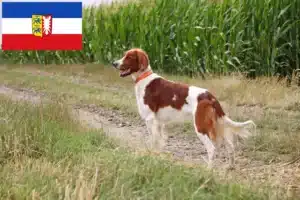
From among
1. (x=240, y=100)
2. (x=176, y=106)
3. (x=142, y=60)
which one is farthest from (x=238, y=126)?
(x=240, y=100)

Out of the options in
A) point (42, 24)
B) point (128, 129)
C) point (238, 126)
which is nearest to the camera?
point (238, 126)

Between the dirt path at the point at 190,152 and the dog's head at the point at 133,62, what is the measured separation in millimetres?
709

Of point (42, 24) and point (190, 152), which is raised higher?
point (42, 24)

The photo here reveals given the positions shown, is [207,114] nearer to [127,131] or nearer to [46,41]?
[127,131]

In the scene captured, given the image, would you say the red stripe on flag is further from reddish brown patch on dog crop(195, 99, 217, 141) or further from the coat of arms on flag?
reddish brown patch on dog crop(195, 99, 217, 141)

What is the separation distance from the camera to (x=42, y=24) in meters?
15.3

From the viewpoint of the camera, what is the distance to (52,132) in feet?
16.8

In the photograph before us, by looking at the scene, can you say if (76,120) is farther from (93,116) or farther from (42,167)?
(42,167)

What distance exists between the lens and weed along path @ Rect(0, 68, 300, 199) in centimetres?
457

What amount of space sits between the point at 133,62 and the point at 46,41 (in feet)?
38.3

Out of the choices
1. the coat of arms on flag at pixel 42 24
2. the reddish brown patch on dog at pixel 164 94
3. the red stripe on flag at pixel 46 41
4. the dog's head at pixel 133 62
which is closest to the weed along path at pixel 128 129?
the reddish brown patch on dog at pixel 164 94

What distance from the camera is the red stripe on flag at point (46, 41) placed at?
1605cm

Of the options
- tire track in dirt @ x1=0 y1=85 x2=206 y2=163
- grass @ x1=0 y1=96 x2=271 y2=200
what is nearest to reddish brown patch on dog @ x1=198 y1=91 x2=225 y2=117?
tire track in dirt @ x1=0 y1=85 x2=206 y2=163

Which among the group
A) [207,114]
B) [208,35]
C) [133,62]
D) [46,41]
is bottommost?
[46,41]
